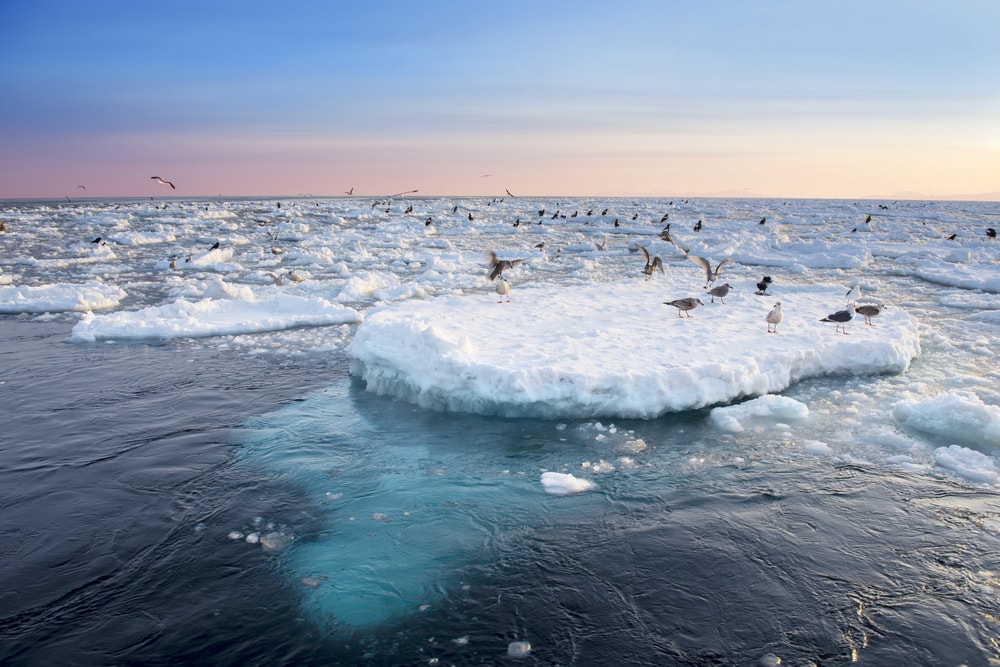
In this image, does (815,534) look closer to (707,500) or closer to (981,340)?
(707,500)

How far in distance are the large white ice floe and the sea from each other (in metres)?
0.28

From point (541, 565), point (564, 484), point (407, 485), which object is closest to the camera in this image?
point (541, 565)

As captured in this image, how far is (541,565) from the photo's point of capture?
5039mm

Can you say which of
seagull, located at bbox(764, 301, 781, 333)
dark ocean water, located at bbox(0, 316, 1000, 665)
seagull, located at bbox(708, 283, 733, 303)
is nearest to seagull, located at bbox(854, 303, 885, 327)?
seagull, located at bbox(764, 301, 781, 333)

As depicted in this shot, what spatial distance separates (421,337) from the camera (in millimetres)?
9031

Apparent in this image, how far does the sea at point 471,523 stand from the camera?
4281mm

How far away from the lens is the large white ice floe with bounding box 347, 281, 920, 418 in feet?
25.8

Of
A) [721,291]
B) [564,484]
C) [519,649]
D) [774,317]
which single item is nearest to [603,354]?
[564,484]

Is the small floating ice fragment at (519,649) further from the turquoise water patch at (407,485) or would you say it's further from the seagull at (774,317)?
the seagull at (774,317)

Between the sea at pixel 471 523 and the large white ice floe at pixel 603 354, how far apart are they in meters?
0.28

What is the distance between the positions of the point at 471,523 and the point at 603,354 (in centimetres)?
390

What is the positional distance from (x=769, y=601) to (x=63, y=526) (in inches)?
242

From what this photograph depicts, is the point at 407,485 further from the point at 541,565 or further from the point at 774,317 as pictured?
the point at 774,317

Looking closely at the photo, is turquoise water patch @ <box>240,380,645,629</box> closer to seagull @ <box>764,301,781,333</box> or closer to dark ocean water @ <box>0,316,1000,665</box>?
dark ocean water @ <box>0,316,1000,665</box>
